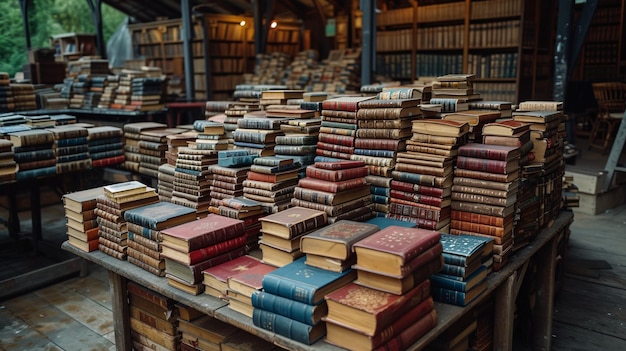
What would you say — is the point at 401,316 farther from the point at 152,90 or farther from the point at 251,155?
the point at 152,90

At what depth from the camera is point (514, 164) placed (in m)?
2.50

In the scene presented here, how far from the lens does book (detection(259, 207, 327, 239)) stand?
7.10ft

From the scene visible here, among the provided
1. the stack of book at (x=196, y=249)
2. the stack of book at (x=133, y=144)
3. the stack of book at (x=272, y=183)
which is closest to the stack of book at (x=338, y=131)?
the stack of book at (x=272, y=183)

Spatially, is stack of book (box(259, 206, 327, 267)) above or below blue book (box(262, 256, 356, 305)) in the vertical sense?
above

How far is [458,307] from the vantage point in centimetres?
213

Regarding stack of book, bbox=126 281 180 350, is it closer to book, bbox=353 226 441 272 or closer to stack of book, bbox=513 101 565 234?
book, bbox=353 226 441 272

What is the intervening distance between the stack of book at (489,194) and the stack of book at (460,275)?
19 cm

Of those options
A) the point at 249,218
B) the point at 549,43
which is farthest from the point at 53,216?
the point at 549,43

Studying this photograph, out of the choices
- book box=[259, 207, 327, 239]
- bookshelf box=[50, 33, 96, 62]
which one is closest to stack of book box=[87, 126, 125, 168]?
book box=[259, 207, 327, 239]

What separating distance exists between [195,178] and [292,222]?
1118 mm

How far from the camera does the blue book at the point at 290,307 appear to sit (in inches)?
71.8

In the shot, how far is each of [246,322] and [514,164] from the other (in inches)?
57.4

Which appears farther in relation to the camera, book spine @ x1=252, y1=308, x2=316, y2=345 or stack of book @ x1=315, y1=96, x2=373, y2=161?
stack of book @ x1=315, y1=96, x2=373, y2=161

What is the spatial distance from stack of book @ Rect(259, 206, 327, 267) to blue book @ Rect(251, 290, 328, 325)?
27 cm
